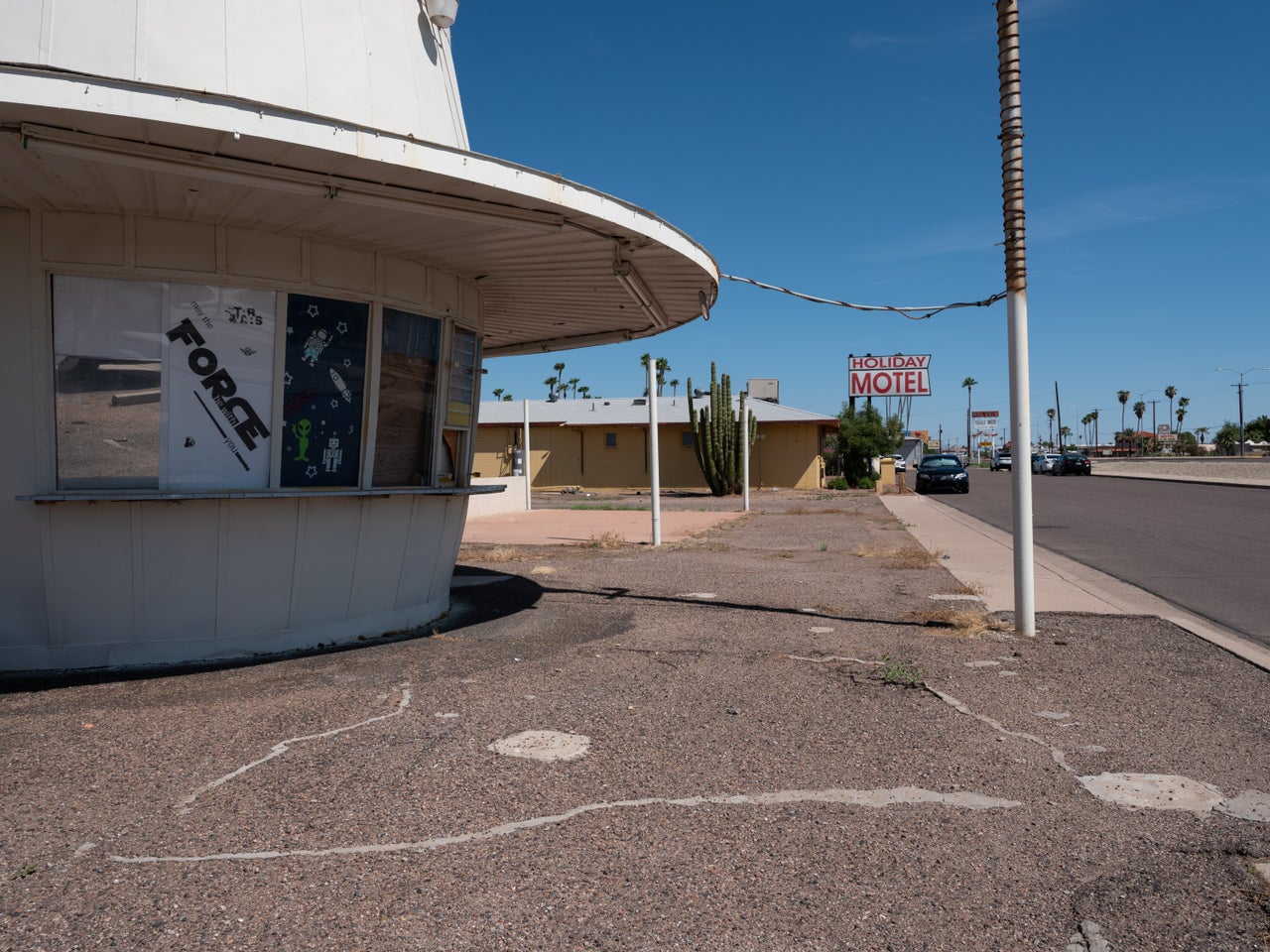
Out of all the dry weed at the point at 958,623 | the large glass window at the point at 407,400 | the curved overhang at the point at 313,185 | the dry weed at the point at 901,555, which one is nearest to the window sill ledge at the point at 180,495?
the large glass window at the point at 407,400

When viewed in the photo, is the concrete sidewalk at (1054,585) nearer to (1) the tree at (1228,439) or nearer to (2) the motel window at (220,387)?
(2) the motel window at (220,387)

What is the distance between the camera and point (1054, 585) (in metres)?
11.5

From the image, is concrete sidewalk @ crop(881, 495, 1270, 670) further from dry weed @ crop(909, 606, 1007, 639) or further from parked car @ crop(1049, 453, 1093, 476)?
parked car @ crop(1049, 453, 1093, 476)

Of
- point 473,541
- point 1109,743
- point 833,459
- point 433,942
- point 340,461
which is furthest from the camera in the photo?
point 833,459

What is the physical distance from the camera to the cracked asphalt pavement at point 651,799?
3.24 m

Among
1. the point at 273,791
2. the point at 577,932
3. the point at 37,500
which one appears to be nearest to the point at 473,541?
the point at 37,500

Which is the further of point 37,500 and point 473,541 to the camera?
point 473,541

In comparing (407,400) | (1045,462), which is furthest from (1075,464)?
(407,400)

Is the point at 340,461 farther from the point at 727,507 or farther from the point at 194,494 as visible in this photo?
the point at 727,507

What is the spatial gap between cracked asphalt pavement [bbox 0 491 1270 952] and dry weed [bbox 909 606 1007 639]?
38 centimetres

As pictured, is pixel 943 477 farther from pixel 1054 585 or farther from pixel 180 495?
pixel 180 495

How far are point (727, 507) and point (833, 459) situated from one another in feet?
56.0

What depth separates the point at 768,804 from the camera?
4258 millimetres

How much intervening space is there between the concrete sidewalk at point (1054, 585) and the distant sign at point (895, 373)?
29330 millimetres
